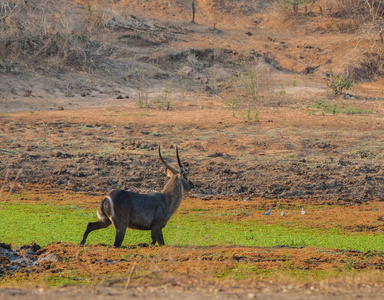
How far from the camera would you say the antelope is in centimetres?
653

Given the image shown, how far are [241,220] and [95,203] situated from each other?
A: 256 cm

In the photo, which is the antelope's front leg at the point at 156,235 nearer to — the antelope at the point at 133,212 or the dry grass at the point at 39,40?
the antelope at the point at 133,212

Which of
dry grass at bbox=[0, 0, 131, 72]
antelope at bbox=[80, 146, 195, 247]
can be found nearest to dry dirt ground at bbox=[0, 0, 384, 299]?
antelope at bbox=[80, 146, 195, 247]

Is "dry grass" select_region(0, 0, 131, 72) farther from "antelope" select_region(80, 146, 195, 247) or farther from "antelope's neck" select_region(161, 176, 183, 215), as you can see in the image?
"antelope" select_region(80, 146, 195, 247)

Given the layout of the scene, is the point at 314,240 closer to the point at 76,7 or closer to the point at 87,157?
the point at 87,157

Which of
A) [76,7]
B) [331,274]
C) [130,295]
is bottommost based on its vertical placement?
[331,274]

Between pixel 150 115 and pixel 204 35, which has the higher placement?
pixel 204 35

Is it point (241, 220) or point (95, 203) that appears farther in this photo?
point (95, 203)

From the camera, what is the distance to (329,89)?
20.9 meters

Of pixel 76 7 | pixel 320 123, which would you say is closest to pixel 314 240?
pixel 320 123

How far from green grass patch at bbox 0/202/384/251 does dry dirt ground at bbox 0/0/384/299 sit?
0.64m

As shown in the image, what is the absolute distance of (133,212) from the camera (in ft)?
21.9

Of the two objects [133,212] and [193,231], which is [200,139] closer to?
[193,231]

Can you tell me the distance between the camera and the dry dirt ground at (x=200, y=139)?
538 centimetres
